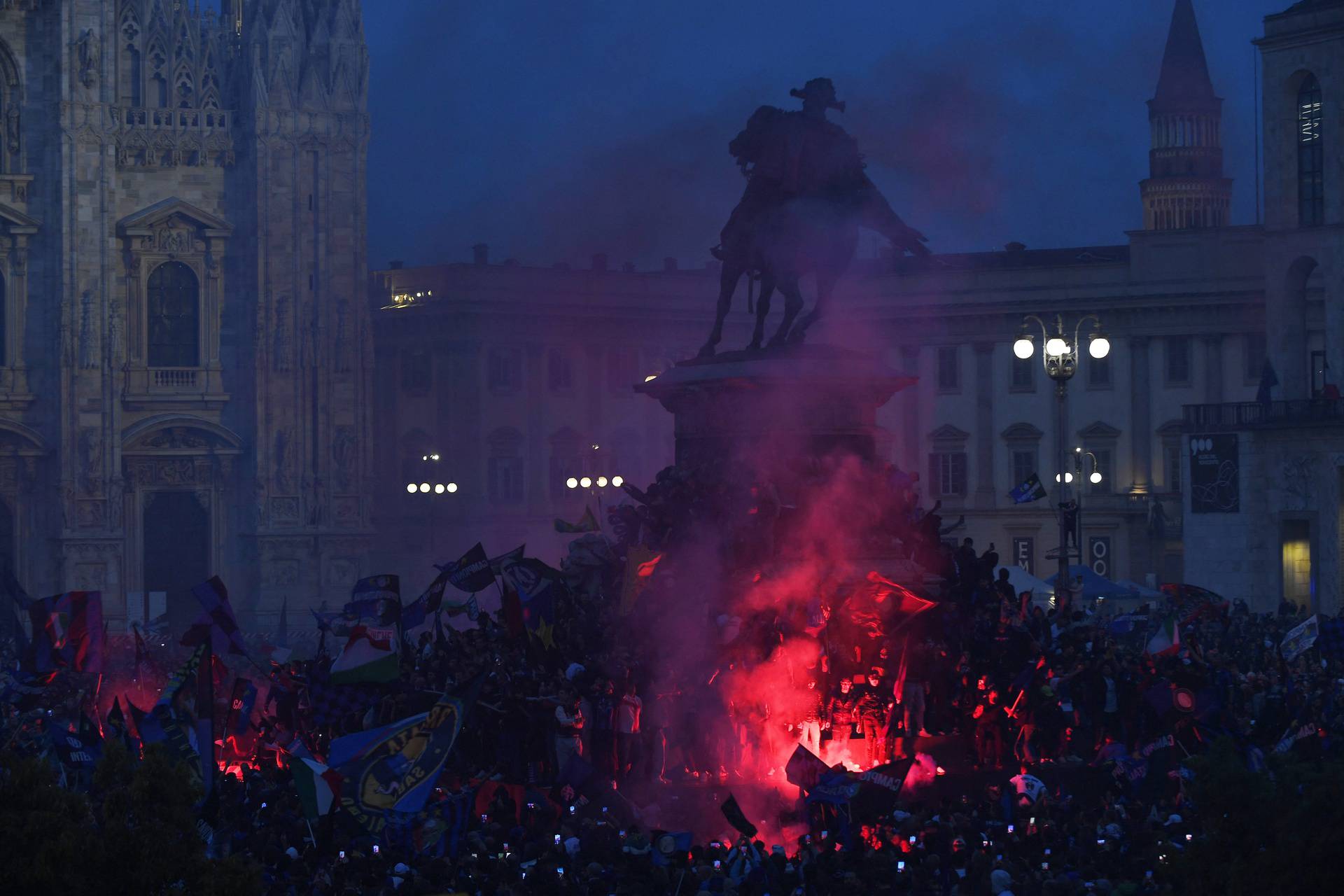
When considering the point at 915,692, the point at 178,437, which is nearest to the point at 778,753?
the point at 915,692

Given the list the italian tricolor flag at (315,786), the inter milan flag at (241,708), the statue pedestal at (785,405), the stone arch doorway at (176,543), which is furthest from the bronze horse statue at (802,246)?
the stone arch doorway at (176,543)

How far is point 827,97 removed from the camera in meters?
28.8

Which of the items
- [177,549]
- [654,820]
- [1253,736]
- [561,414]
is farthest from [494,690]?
[561,414]

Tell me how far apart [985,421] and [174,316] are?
93.9 ft

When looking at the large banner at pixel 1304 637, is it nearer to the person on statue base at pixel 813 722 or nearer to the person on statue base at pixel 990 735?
the person on statue base at pixel 990 735

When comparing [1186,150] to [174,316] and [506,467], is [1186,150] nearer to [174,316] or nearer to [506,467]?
[506,467]

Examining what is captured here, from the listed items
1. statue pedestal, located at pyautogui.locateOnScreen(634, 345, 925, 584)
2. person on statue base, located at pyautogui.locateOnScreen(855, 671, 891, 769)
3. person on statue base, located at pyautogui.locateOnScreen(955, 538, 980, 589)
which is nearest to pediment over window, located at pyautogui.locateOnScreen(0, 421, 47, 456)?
statue pedestal, located at pyautogui.locateOnScreen(634, 345, 925, 584)

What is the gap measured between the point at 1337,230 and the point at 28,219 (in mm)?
33519

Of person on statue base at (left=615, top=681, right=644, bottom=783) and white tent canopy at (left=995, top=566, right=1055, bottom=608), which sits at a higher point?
white tent canopy at (left=995, top=566, right=1055, bottom=608)

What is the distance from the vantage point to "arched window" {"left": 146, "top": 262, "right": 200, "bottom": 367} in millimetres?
58281

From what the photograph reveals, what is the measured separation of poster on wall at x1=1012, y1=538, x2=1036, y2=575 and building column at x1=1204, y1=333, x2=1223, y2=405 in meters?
7.42

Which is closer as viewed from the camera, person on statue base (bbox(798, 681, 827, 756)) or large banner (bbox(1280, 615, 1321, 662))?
person on statue base (bbox(798, 681, 827, 756))

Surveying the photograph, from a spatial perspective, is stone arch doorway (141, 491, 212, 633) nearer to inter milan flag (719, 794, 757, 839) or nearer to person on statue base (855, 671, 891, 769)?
person on statue base (855, 671, 891, 769)

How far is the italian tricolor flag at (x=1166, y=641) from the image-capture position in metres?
27.8
